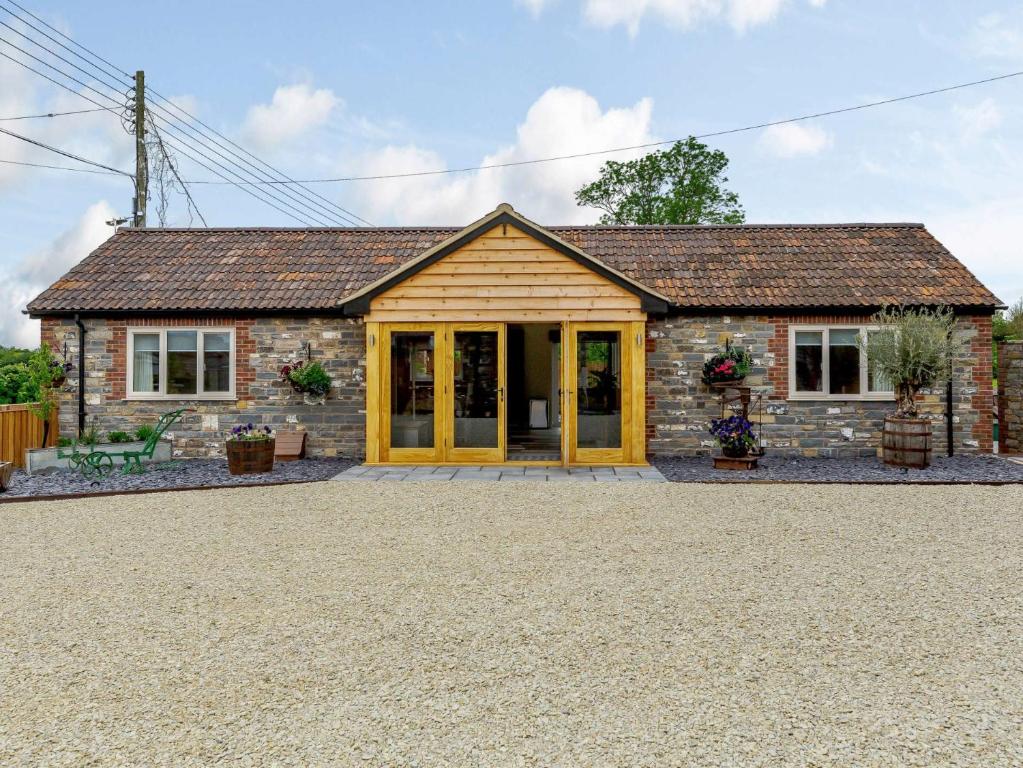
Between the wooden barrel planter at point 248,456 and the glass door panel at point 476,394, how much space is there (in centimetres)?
288

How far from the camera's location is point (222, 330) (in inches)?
482

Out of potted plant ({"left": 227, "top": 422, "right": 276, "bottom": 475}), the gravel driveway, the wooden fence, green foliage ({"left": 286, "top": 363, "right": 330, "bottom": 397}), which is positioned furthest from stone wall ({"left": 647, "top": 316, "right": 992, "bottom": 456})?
the wooden fence

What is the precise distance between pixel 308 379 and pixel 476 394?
299 cm

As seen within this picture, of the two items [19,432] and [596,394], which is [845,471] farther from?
[19,432]

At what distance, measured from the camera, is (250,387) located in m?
12.2

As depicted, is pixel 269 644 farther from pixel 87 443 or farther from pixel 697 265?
pixel 697 265

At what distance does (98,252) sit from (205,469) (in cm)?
605

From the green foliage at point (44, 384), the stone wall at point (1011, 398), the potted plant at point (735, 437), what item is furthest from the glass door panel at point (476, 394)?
the stone wall at point (1011, 398)

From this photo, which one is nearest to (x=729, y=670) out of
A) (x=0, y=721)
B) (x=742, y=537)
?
(x=742, y=537)

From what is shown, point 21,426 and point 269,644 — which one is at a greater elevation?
point 21,426

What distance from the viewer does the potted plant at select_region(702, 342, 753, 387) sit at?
11.4 m

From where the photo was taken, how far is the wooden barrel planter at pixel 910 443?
417 inches

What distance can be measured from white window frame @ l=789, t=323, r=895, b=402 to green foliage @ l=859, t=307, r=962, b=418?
1.64 feet

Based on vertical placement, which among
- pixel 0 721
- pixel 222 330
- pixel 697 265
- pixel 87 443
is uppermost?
pixel 697 265
